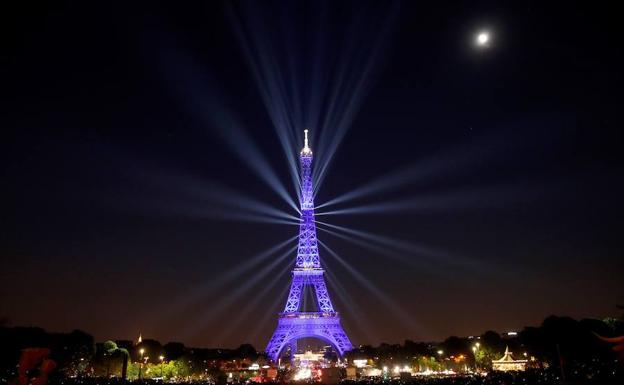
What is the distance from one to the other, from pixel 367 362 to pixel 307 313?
1046 inches

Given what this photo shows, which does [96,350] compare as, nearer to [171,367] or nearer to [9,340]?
[171,367]

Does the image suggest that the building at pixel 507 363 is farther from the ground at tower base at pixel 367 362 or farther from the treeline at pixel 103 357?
the treeline at pixel 103 357

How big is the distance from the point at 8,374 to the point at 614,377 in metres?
62.4

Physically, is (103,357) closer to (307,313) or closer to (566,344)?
(307,313)

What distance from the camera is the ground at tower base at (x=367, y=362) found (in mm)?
41688

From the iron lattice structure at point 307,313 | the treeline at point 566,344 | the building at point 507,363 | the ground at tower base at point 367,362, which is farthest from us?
the iron lattice structure at point 307,313

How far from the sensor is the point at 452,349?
10412cm

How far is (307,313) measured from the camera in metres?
96.6

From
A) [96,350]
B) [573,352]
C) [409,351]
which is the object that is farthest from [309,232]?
[573,352]

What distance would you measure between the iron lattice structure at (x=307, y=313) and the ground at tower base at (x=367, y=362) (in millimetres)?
7194

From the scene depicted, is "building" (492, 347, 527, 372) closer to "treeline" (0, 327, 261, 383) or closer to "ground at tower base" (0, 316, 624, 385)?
"ground at tower base" (0, 316, 624, 385)

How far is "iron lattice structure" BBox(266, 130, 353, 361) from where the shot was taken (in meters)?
94.9

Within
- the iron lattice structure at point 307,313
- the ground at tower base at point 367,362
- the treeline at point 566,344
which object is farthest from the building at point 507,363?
the iron lattice structure at point 307,313

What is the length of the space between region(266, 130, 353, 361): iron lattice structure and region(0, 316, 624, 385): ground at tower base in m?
7.19
